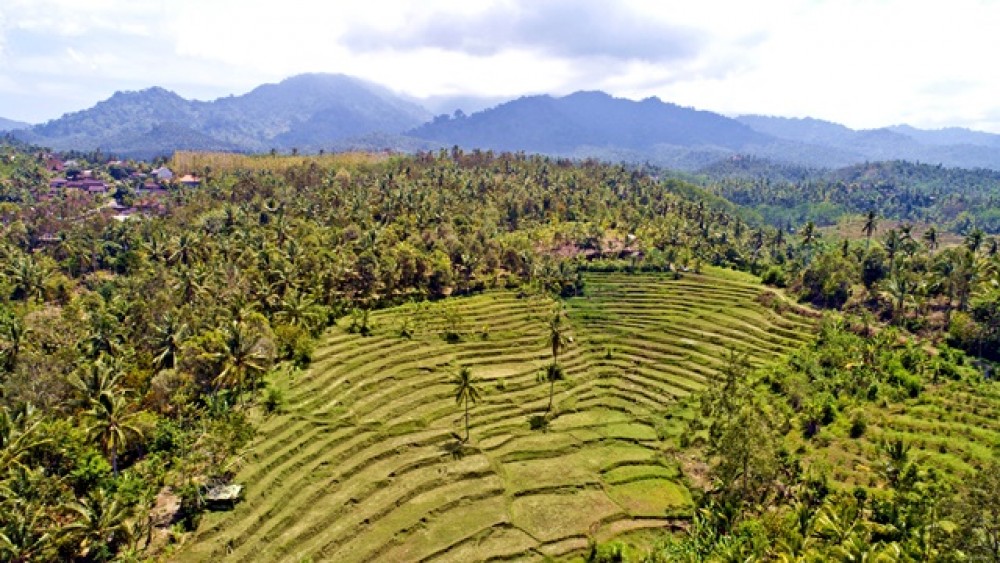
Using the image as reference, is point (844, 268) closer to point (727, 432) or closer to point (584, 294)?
point (584, 294)

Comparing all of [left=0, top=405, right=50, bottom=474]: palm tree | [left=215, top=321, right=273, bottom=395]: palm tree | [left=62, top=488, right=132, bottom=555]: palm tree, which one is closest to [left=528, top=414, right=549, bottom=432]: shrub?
[left=215, top=321, right=273, bottom=395]: palm tree

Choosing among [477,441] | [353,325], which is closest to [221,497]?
[477,441]

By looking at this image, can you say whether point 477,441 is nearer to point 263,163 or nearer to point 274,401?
point 274,401

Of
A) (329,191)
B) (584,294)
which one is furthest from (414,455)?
(329,191)

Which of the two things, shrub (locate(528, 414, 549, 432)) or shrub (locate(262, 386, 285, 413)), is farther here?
shrub (locate(528, 414, 549, 432))

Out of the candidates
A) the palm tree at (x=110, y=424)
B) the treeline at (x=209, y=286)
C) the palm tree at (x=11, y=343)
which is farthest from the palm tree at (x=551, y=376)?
the palm tree at (x=11, y=343)

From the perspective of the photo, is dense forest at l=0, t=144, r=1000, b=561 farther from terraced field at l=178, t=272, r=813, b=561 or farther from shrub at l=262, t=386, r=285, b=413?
terraced field at l=178, t=272, r=813, b=561
